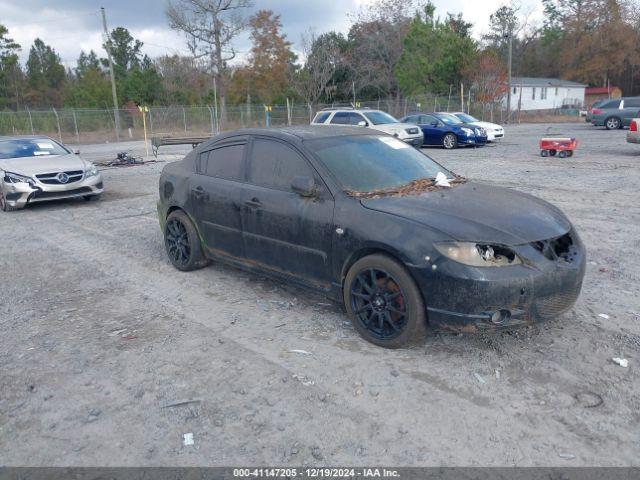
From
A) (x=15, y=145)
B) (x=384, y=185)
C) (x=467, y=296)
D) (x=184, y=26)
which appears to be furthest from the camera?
(x=184, y=26)

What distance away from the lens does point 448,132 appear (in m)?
20.5

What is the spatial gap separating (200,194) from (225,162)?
0.45 m

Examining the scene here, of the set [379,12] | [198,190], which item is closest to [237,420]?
[198,190]

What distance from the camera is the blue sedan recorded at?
2028cm

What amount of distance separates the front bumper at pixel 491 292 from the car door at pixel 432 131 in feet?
57.7

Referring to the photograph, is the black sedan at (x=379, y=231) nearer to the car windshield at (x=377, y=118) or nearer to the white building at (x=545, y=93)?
the car windshield at (x=377, y=118)

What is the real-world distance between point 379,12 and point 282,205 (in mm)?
53342

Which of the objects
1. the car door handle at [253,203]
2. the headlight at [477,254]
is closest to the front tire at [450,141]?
the car door handle at [253,203]

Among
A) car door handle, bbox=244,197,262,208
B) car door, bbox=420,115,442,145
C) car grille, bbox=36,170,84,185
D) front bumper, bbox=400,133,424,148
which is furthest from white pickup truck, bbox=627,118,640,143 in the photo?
car grille, bbox=36,170,84,185

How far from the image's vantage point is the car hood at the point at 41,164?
1002cm

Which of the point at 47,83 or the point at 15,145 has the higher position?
the point at 47,83

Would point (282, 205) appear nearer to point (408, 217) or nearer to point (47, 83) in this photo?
point (408, 217)

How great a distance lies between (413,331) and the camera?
154 inches

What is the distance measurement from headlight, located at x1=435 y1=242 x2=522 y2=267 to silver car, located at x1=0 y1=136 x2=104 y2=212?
28.6 ft
